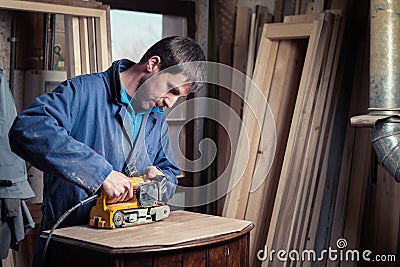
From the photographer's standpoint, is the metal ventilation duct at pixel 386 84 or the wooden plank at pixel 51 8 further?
the wooden plank at pixel 51 8

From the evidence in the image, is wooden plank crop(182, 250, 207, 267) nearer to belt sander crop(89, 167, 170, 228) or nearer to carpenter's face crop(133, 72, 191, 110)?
belt sander crop(89, 167, 170, 228)

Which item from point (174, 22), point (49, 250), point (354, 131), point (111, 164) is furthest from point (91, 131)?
point (174, 22)

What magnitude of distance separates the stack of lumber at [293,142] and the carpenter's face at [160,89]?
1256 millimetres

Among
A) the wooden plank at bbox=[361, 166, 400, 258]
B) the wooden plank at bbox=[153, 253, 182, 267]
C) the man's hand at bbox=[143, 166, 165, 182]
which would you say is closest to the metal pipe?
the wooden plank at bbox=[361, 166, 400, 258]

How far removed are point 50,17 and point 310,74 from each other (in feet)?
4.72

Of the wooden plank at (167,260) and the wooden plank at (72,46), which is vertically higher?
the wooden plank at (72,46)

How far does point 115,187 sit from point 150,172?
0.27 metres

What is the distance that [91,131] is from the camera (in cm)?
219

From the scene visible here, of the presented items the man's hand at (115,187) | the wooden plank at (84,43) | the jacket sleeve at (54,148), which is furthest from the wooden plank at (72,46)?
the man's hand at (115,187)

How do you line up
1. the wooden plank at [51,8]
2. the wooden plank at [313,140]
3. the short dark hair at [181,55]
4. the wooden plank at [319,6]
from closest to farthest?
the short dark hair at [181,55] < the wooden plank at [51,8] < the wooden plank at [313,140] < the wooden plank at [319,6]

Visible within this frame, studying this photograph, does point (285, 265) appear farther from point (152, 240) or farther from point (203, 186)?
point (152, 240)

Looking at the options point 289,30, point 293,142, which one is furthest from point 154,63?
point 289,30

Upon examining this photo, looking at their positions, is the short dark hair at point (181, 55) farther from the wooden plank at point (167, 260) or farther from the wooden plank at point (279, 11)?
the wooden plank at point (279, 11)

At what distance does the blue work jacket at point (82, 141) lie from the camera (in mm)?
1970
